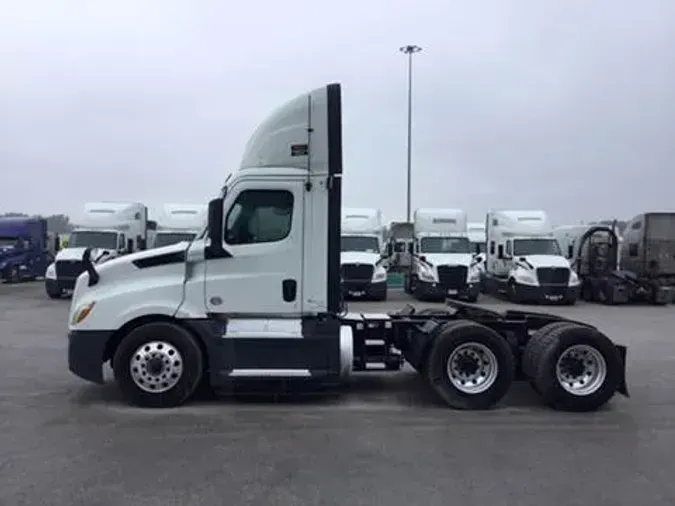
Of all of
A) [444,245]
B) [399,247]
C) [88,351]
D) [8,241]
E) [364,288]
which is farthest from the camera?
[8,241]

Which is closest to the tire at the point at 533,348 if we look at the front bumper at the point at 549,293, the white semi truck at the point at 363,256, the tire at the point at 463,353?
the tire at the point at 463,353

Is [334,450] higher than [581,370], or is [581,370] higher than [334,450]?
[581,370]

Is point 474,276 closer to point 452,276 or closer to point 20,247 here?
point 452,276

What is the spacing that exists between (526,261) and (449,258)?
2891 millimetres

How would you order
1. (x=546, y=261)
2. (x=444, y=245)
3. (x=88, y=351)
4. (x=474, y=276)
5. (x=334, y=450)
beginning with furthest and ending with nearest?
(x=444, y=245) → (x=546, y=261) → (x=474, y=276) → (x=88, y=351) → (x=334, y=450)

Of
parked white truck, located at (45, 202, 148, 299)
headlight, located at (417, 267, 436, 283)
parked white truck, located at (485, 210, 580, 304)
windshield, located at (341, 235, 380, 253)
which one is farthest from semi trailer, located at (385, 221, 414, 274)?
parked white truck, located at (45, 202, 148, 299)

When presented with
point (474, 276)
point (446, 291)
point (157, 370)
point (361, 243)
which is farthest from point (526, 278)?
point (157, 370)

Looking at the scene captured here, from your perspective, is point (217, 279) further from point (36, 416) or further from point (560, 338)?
point (560, 338)

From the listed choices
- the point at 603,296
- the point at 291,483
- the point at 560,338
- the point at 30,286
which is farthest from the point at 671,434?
→ the point at 30,286

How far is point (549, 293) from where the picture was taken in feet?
83.7

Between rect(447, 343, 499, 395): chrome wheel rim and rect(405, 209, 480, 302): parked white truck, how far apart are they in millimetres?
16801

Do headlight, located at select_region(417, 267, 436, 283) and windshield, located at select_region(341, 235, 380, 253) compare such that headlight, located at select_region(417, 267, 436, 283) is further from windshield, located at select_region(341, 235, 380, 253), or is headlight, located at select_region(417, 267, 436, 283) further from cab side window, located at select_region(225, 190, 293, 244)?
cab side window, located at select_region(225, 190, 293, 244)

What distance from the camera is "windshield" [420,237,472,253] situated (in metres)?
26.6

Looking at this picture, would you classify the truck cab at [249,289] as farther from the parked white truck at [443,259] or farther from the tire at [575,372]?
the parked white truck at [443,259]
